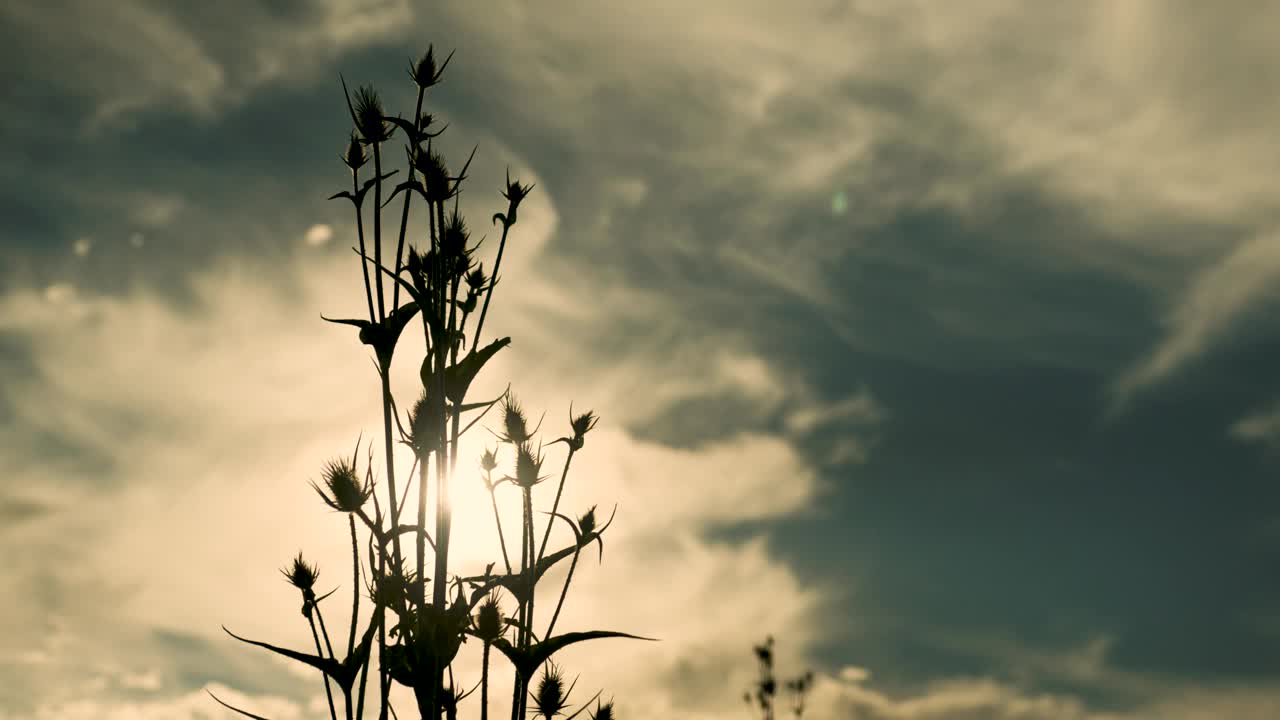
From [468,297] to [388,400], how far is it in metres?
0.87

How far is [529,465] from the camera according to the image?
5.68m

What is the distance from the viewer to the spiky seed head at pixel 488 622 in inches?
197

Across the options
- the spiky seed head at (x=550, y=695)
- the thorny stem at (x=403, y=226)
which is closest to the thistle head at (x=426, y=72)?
the thorny stem at (x=403, y=226)

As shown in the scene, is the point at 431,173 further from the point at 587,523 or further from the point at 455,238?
the point at 587,523

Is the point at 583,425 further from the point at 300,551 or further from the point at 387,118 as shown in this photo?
the point at 387,118

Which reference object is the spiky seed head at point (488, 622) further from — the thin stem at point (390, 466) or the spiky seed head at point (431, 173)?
the spiky seed head at point (431, 173)

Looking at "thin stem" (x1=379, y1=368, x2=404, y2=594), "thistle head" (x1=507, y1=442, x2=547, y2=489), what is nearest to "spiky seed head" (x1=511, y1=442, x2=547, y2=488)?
"thistle head" (x1=507, y1=442, x2=547, y2=489)

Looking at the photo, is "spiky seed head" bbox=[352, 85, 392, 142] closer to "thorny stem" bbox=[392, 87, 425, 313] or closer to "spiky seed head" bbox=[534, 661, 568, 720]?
"thorny stem" bbox=[392, 87, 425, 313]

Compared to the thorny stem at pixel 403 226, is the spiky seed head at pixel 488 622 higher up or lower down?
lower down

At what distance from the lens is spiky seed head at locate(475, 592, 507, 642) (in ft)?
16.4

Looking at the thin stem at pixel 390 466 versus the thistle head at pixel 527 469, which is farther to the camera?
the thistle head at pixel 527 469

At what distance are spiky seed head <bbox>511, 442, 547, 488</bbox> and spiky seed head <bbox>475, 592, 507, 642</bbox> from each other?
2.73 ft

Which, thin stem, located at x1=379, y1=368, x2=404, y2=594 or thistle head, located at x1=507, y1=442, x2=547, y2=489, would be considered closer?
thin stem, located at x1=379, y1=368, x2=404, y2=594

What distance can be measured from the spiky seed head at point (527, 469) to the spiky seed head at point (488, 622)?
83cm
